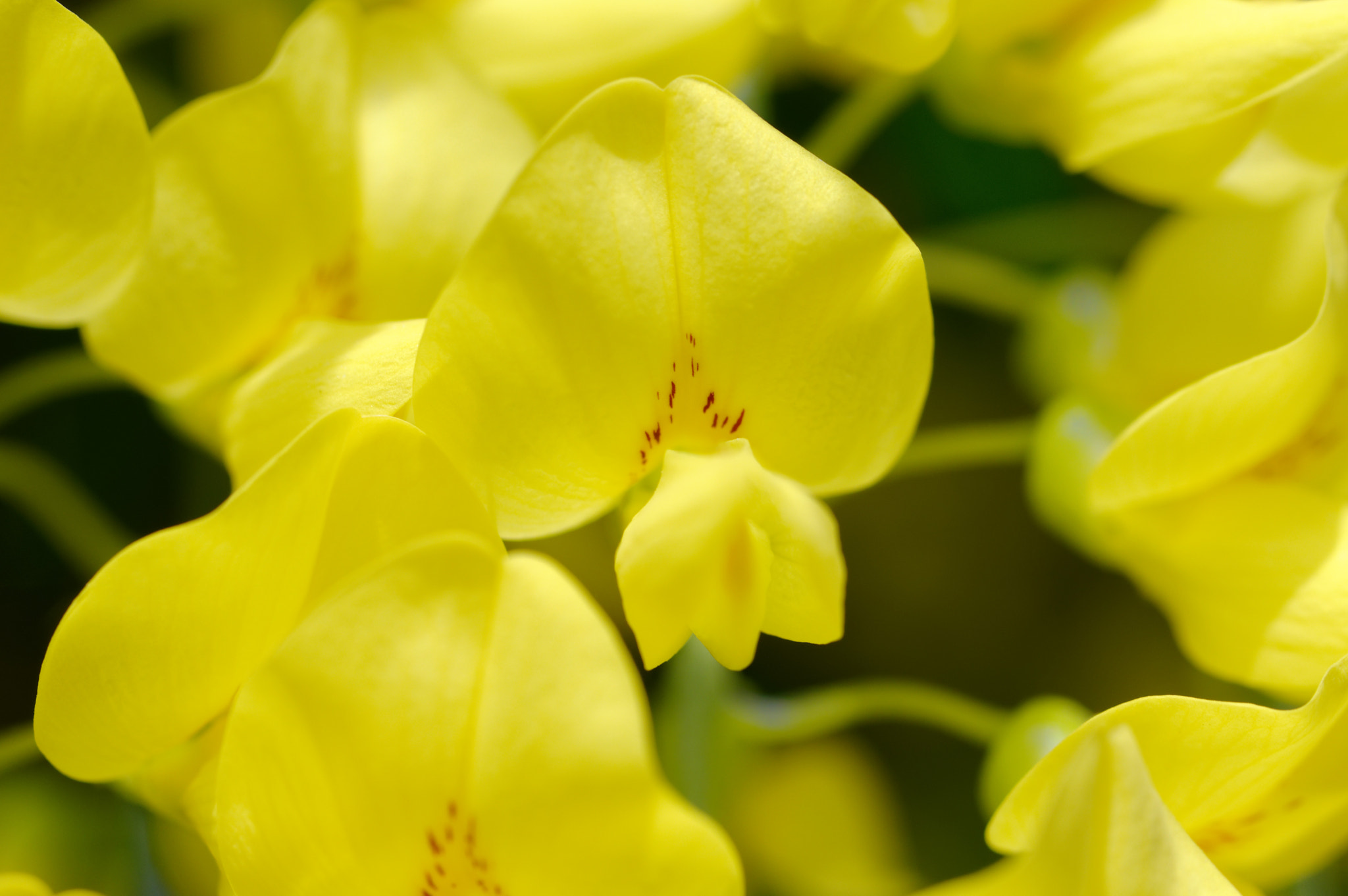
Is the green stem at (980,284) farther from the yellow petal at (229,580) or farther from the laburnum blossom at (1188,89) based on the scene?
the yellow petal at (229,580)

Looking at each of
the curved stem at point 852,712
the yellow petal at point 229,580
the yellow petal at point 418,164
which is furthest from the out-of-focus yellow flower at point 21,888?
the curved stem at point 852,712

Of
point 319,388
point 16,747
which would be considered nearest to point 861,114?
point 319,388

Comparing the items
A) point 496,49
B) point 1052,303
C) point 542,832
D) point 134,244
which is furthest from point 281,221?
point 1052,303

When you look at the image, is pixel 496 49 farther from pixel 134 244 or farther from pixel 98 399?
pixel 98 399

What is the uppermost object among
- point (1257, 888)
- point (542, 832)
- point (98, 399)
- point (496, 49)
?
point (496, 49)

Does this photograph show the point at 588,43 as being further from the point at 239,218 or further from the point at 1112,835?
the point at 1112,835

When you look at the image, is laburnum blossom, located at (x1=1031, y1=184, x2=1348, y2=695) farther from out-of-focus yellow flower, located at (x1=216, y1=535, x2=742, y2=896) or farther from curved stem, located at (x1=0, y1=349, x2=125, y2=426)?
curved stem, located at (x1=0, y1=349, x2=125, y2=426)
